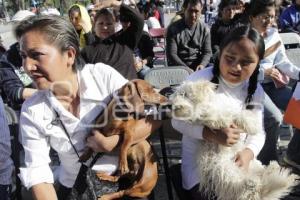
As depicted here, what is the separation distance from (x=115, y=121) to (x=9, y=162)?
3.08 ft

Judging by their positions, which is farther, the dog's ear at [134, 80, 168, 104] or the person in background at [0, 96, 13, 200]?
the person in background at [0, 96, 13, 200]

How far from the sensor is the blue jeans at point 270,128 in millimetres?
3219

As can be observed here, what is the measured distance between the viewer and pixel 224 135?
1.87 m

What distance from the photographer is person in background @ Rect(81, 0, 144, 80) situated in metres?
3.51

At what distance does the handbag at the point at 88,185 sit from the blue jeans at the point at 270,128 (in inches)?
69.8

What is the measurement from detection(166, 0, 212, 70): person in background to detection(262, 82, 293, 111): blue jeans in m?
1.44

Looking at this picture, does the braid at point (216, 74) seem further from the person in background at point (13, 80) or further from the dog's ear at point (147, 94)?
the person in background at point (13, 80)

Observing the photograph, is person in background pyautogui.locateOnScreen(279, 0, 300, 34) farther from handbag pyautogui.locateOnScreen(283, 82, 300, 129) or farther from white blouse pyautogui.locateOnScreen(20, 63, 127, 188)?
white blouse pyautogui.locateOnScreen(20, 63, 127, 188)

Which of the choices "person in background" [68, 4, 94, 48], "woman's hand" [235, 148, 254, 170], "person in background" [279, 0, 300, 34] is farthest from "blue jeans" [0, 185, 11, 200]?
"person in background" [279, 0, 300, 34]

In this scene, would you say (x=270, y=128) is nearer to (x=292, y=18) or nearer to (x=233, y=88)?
(x=233, y=88)

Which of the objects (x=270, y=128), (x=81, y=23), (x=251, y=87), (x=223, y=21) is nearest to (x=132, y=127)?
(x=251, y=87)

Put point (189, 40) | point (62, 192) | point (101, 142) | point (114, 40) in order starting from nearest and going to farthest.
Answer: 1. point (101, 142)
2. point (62, 192)
3. point (114, 40)
4. point (189, 40)

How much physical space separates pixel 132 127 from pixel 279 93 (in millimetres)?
2283

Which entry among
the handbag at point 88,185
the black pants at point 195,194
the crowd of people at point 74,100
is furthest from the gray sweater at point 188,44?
the handbag at point 88,185
